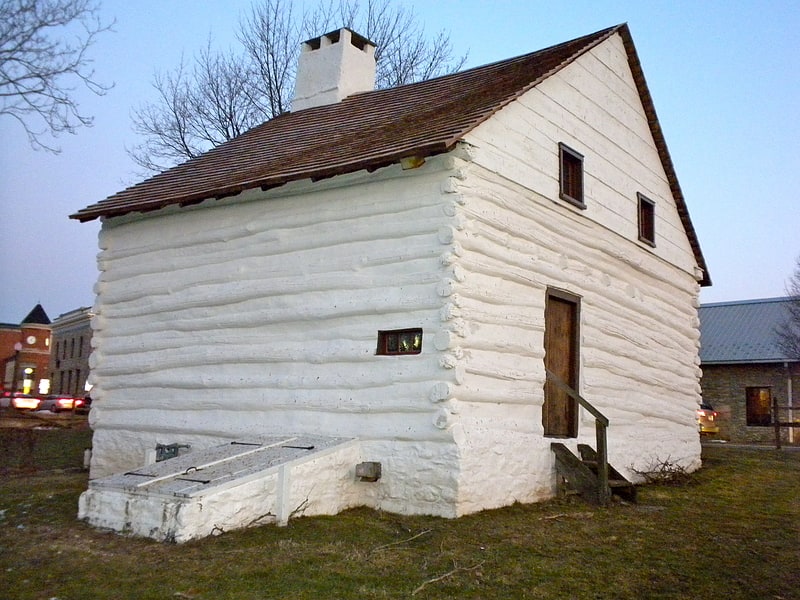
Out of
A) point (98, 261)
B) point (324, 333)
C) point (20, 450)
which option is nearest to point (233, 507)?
point (324, 333)

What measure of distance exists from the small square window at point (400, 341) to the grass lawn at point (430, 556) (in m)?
1.81

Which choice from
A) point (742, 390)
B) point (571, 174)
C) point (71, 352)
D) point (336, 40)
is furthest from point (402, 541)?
point (71, 352)

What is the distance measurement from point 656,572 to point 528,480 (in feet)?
9.50

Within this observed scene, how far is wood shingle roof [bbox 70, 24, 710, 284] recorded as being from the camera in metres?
9.41

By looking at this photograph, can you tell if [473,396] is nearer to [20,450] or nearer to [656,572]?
[656,572]

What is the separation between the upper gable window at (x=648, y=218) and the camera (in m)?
13.6

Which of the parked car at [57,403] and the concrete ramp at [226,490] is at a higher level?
the parked car at [57,403]

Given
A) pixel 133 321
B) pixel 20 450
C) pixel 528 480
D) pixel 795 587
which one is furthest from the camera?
pixel 20 450

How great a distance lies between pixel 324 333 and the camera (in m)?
9.73

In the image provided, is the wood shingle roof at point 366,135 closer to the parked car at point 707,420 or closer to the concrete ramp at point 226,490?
the concrete ramp at point 226,490

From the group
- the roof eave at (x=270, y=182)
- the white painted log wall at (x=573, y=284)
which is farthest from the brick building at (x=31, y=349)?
the white painted log wall at (x=573, y=284)

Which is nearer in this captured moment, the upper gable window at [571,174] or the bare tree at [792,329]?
the upper gable window at [571,174]

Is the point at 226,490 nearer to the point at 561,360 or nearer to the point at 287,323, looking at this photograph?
the point at 287,323

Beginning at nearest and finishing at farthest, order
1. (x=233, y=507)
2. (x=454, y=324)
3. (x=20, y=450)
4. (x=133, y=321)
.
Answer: (x=233, y=507)
(x=454, y=324)
(x=133, y=321)
(x=20, y=450)
